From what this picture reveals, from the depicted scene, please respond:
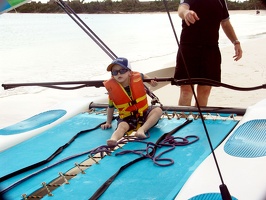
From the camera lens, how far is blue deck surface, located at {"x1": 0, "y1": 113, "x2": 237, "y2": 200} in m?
→ 2.01

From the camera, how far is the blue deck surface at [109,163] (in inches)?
79.3

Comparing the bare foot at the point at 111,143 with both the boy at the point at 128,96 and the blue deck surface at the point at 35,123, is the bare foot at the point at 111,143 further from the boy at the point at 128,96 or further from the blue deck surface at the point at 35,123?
the blue deck surface at the point at 35,123

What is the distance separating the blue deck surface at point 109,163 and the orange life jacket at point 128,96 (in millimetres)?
184

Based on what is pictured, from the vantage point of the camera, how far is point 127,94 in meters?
2.92

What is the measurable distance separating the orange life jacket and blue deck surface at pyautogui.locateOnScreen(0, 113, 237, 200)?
0.60 ft

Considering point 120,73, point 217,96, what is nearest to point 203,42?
point 120,73

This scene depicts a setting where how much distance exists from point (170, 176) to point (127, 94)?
946 millimetres

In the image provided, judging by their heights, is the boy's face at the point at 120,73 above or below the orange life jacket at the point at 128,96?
above

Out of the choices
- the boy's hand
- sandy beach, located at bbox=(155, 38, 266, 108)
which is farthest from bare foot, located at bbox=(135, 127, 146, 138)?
sandy beach, located at bbox=(155, 38, 266, 108)

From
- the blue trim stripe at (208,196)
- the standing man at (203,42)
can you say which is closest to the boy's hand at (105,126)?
the standing man at (203,42)

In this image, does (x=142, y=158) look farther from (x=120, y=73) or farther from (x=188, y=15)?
(x=188, y=15)

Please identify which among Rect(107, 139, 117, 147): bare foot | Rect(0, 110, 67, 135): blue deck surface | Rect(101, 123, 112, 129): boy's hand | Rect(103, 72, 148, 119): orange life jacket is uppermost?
Rect(103, 72, 148, 119): orange life jacket

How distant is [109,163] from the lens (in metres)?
2.37

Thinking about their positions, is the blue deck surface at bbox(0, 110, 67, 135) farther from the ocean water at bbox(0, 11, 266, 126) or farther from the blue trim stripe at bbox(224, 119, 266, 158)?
the ocean water at bbox(0, 11, 266, 126)
